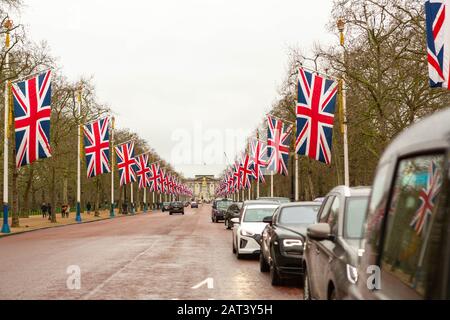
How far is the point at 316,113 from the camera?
91.5 ft

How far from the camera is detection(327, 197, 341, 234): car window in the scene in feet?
22.5

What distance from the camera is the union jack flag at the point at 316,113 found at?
27797 millimetres

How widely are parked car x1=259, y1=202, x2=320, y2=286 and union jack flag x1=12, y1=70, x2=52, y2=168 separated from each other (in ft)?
68.0

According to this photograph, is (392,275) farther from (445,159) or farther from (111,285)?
(111,285)

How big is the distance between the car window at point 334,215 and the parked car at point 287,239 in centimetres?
437

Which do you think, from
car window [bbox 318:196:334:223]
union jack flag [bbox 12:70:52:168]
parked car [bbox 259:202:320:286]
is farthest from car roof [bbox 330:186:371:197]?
union jack flag [bbox 12:70:52:168]

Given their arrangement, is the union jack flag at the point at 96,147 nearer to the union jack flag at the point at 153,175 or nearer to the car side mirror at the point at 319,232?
the car side mirror at the point at 319,232

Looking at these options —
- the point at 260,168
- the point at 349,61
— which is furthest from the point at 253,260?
the point at 260,168

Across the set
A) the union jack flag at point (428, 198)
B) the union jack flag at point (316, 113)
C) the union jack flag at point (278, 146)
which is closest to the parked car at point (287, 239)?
the union jack flag at point (428, 198)

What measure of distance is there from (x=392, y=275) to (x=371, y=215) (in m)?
0.60

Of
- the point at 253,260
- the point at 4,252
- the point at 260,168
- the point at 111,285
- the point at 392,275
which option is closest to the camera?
the point at 392,275

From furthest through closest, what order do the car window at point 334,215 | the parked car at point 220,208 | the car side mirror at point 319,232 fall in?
the parked car at point 220,208 → the car window at point 334,215 → the car side mirror at point 319,232

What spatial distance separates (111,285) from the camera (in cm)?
1215

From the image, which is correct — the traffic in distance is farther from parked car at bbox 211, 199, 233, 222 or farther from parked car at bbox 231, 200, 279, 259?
parked car at bbox 211, 199, 233, 222
